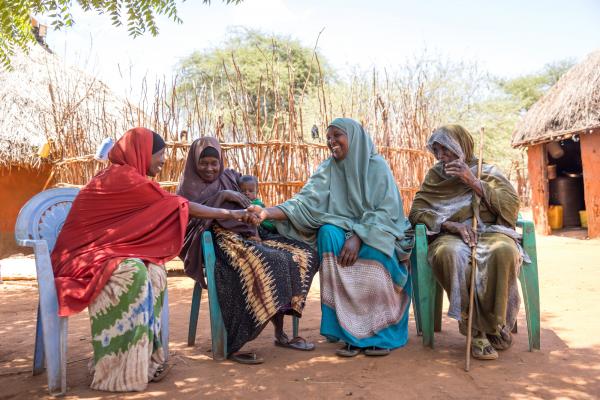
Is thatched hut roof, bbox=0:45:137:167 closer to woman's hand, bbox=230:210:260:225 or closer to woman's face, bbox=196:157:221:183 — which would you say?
woman's face, bbox=196:157:221:183

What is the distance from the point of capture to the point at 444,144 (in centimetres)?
373

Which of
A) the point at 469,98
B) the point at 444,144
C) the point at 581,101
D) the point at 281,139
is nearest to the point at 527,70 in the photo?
the point at 469,98

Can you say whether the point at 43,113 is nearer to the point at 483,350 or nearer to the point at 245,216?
the point at 245,216

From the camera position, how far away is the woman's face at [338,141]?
3873 mm

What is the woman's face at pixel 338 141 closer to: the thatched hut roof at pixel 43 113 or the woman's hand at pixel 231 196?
the woman's hand at pixel 231 196

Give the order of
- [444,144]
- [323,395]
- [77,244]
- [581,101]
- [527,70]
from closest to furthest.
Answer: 1. [323,395]
2. [77,244]
3. [444,144]
4. [581,101]
5. [527,70]

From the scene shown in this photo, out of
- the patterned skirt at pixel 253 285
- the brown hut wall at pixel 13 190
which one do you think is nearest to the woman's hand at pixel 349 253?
the patterned skirt at pixel 253 285

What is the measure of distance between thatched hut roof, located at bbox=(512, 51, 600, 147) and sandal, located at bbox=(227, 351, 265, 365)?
361 inches

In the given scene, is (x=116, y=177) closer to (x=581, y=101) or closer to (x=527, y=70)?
(x=581, y=101)

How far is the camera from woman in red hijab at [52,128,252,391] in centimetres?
285

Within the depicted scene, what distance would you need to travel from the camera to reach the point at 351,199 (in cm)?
388

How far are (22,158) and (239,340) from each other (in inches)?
293

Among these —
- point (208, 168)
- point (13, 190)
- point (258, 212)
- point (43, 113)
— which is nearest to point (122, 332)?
point (258, 212)

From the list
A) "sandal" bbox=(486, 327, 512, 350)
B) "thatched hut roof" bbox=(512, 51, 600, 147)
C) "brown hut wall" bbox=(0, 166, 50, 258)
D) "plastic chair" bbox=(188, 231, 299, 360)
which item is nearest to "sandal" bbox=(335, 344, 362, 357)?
"plastic chair" bbox=(188, 231, 299, 360)
